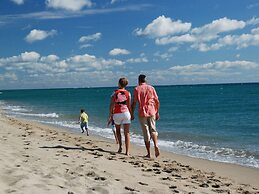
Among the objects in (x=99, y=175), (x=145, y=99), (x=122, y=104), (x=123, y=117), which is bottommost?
(x=99, y=175)

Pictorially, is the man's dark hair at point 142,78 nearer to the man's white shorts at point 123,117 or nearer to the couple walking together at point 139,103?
the couple walking together at point 139,103

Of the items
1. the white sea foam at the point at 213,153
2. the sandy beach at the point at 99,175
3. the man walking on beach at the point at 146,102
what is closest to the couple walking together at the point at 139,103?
the man walking on beach at the point at 146,102

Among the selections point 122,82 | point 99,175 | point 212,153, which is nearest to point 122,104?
point 122,82

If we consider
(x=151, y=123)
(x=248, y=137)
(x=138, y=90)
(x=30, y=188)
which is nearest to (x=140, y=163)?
(x=151, y=123)

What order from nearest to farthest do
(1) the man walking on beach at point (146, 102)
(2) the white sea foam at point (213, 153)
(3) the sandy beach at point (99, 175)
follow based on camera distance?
(3) the sandy beach at point (99, 175) → (1) the man walking on beach at point (146, 102) → (2) the white sea foam at point (213, 153)

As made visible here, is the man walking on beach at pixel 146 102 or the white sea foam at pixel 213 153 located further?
the white sea foam at pixel 213 153

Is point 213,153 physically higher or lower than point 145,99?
lower

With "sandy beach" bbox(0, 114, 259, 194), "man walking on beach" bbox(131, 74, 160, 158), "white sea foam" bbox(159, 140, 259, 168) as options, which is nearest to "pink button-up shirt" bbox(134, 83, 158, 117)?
"man walking on beach" bbox(131, 74, 160, 158)

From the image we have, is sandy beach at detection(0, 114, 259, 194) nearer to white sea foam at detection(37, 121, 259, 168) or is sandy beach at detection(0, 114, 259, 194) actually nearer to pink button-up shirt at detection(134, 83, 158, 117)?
pink button-up shirt at detection(134, 83, 158, 117)

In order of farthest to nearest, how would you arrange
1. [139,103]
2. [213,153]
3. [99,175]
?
[213,153] < [139,103] < [99,175]

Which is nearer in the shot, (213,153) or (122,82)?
(122,82)

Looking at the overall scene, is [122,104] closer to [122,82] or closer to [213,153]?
[122,82]

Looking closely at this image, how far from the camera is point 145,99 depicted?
26.9 feet

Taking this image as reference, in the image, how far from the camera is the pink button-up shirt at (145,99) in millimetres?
8203
